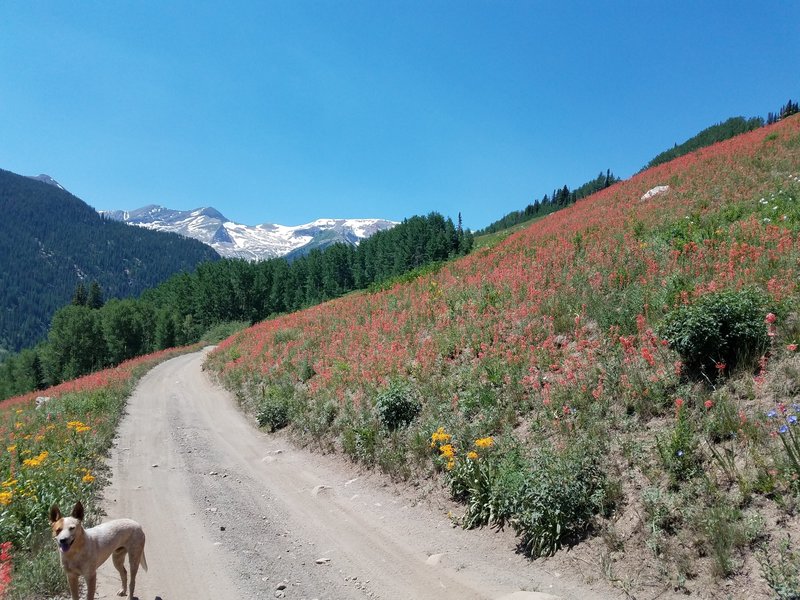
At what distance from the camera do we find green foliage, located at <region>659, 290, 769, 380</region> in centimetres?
660

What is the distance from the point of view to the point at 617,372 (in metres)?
7.92

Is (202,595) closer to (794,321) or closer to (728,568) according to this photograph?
(728,568)

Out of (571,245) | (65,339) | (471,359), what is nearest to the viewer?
(471,359)

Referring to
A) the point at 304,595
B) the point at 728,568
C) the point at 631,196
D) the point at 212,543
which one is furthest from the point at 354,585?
the point at 631,196

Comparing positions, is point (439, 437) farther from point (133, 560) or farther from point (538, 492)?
point (133, 560)

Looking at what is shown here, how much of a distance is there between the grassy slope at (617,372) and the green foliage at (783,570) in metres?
0.13

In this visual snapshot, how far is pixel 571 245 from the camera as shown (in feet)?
54.7

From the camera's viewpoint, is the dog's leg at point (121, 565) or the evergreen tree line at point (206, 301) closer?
the dog's leg at point (121, 565)

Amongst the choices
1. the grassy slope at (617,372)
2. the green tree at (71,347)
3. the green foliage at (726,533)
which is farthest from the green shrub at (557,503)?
the green tree at (71,347)

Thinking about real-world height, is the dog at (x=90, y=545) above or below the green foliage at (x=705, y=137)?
below

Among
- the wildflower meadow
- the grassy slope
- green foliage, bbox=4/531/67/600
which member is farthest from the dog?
the grassy slope

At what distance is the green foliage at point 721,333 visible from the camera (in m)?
6.60

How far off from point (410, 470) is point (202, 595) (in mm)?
4250

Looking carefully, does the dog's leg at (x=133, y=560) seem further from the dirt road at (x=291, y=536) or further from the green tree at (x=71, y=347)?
the green tree at (x=71, y=347)
